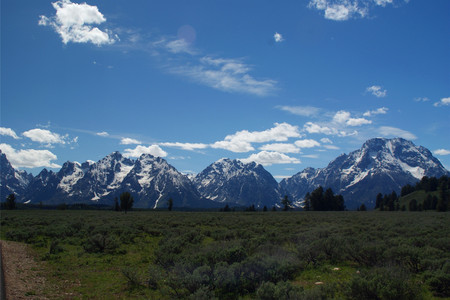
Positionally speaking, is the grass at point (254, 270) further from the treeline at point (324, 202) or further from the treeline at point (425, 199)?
the treeline at point (425, 199)

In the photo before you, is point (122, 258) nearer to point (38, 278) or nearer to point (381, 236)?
point (38, 278)

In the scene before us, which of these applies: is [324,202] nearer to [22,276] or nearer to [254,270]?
[254,270]

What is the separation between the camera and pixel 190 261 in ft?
44.2

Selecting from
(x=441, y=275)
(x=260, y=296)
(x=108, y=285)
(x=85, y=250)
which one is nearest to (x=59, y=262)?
(x=85, y=250)

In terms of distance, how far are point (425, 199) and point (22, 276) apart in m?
151

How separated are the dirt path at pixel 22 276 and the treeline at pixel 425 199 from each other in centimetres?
12041

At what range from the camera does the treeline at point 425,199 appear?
121 m

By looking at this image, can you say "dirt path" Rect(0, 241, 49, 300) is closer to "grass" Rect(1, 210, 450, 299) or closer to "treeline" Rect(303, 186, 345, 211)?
"grass" Rect(1, 210, 450, 299)

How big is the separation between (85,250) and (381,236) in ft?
70.4

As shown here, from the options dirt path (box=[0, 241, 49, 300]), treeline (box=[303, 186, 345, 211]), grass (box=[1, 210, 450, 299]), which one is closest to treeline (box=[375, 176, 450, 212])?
treeline (box=[303, 186, 345, 211])

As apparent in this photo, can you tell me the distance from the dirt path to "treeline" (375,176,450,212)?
395 feet

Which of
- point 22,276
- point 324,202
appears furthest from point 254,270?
point 324,202

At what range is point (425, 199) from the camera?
5079 inches

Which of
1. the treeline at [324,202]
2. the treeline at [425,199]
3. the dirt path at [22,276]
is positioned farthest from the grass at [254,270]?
the treeline at [425,199]
